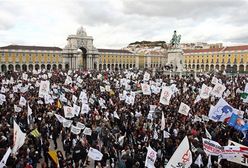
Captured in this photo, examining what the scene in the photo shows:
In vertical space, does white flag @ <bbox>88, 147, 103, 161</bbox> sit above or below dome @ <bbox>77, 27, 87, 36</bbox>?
below

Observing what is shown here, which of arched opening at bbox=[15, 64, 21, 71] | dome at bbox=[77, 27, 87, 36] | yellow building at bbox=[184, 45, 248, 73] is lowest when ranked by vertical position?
arched opening at bbox=[15, 64, 21, 71]

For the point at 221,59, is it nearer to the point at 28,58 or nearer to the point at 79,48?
the point at 79,48

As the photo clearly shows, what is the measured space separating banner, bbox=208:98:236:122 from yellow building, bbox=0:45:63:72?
274 feet

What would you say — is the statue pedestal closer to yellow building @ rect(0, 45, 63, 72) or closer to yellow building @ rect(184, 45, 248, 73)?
yellow building @ rect(184, 45, 248, 73)

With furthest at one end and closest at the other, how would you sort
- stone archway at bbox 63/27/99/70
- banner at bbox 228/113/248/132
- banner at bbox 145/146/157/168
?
stone archway at bbox 63/27/99/70 < banner at bbox 228/113/248/132 < banner at bbox 145/146/157/168

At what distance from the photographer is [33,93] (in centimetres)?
2234

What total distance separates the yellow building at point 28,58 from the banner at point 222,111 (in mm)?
83365

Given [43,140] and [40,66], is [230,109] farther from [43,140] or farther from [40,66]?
[40,66]

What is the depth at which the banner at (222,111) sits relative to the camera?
11.8m

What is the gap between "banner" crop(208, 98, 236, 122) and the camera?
1182 cm

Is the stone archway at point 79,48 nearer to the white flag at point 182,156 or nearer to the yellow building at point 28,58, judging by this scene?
the yellow building at point 28,58

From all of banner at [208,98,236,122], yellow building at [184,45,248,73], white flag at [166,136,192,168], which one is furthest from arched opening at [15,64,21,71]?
white flag at [166,136,192,168]

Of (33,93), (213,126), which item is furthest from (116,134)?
(33,93)

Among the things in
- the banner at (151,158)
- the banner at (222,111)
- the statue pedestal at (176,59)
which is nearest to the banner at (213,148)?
the banner at (151,158)
